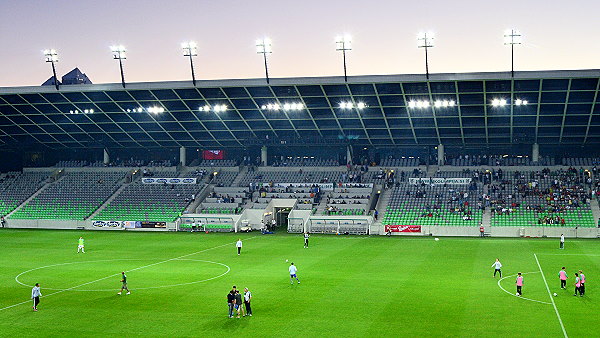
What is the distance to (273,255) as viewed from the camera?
166 ft

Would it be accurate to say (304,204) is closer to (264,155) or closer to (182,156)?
(264,155)

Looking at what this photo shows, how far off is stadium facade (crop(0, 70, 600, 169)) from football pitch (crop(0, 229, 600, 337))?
1828 centimetres

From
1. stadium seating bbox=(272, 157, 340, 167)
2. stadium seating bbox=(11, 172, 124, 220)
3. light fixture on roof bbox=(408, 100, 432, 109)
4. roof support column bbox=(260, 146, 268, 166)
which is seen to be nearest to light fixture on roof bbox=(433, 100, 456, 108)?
light fixture on roof bbox=(408, 100, 432, 109)

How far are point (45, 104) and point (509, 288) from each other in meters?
66.1

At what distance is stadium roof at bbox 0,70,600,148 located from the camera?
2692 inches

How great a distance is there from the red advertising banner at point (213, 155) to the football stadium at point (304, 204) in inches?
10.2

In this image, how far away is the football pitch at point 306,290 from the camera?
2622 cm

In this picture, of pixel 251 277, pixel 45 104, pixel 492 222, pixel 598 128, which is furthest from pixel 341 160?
pixel 251 277

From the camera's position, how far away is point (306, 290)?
1348 inches

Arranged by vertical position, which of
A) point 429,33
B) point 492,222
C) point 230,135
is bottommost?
point 492,222

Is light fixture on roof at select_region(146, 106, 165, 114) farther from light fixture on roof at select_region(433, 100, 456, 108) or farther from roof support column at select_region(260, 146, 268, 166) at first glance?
light fixture on roof at select_region(433, 100, 456, 108)

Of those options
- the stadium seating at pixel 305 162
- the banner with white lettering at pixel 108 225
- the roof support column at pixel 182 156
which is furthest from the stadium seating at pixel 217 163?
the banner with white lettering at pixel 108 225

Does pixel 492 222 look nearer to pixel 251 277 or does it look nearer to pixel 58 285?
pixel 251 277

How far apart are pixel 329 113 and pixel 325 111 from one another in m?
0.89
